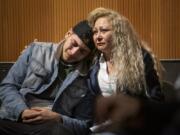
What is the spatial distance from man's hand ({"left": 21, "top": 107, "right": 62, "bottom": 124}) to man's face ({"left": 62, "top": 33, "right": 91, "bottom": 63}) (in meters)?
0.27

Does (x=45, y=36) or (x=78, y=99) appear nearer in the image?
(x=78, y=99)

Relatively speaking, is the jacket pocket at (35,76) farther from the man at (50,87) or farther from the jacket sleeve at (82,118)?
the jacket sleeve at (82,118)

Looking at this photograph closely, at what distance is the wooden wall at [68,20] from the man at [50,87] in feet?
2.26

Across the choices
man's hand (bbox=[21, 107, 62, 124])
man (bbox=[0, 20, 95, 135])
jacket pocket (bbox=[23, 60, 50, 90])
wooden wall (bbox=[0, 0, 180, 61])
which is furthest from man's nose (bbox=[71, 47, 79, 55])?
wooden wall (bbox=[0, 0, 180, 61])

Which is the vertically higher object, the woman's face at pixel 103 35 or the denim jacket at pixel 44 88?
the woman's face at pixel 103 35

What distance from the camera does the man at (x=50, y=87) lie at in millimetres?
1495

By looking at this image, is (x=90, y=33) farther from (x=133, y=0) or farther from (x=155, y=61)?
(x=133, y=0)

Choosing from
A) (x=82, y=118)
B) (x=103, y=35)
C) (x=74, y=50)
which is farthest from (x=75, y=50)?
(x=82, y=118)

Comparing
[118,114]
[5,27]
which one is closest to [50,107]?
[5,27]

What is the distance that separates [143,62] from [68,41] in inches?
14.3

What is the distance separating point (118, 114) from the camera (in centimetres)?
22

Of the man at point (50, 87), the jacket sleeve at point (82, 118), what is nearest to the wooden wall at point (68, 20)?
the man at point (50, 87)

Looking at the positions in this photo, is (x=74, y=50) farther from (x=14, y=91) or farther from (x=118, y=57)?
(x=14, y=91)

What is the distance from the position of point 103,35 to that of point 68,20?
2.75 ft
